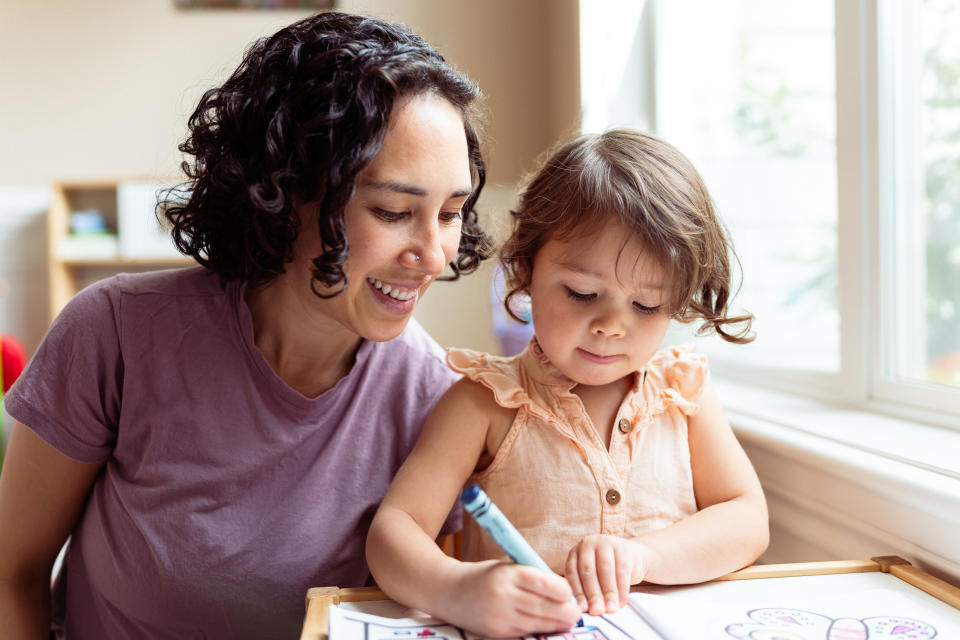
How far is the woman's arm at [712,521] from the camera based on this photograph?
0.86 metres

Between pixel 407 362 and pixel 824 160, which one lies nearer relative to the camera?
pixel 407 362

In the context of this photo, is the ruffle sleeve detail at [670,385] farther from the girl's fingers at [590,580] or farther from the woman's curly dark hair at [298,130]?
the woman's curly dark hair at [298,130]

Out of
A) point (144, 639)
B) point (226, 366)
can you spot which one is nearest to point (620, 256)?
point (226, 366)

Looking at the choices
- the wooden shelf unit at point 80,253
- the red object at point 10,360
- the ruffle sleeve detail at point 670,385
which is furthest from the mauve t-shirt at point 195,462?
the wooden shelf unit at point 80,253

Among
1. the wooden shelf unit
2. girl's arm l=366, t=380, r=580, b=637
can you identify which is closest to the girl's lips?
girl's arm l=366, t=380, r=580, b=637

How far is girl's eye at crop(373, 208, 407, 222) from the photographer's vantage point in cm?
94

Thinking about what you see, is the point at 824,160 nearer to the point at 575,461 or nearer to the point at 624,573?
the point at 575,461

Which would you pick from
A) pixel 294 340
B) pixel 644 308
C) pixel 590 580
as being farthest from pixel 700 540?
pixel 294 340

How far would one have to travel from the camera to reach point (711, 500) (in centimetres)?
101

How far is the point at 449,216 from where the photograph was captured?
1.00m

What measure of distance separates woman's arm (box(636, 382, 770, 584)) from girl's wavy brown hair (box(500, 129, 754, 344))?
120mm

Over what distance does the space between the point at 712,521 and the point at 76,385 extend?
74 cm

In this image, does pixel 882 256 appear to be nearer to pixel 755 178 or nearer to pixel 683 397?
pixel 683 397

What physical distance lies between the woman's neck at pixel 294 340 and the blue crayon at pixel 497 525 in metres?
0.44
